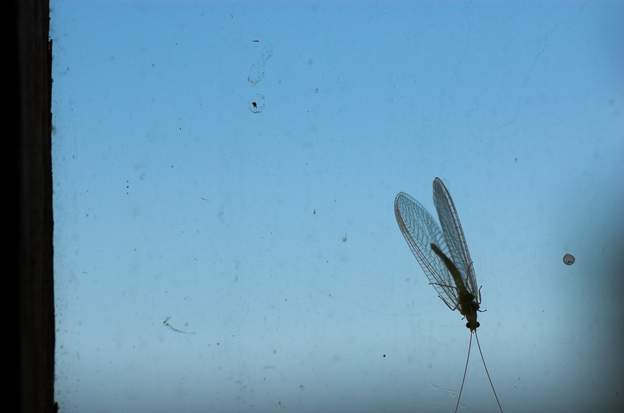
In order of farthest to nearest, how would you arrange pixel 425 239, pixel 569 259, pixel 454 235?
pixel 425 239
pixel 454 235
pixel 569 259

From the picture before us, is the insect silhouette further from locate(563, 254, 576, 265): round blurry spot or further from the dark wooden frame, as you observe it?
the dark wooden frame

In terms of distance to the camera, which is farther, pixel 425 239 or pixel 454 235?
pixel 425 239

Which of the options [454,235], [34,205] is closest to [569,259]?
[454,235]

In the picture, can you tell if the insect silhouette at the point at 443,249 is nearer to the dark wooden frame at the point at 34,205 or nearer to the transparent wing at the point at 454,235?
the transparent wing at the point at 454,235

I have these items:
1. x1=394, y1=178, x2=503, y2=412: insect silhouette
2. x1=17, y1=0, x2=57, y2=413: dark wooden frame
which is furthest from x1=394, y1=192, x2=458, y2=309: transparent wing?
x1=17, y1=0, x2=57, y2=413: dark wooden frame

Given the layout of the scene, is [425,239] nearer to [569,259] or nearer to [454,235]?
[454,235]

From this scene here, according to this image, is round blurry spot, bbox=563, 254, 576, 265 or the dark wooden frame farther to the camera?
round blurry spot, bbox=563, 254, 576, 265

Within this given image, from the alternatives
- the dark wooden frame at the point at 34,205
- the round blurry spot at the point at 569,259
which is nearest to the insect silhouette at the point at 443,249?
the round blurry spot at the point at 569,259
